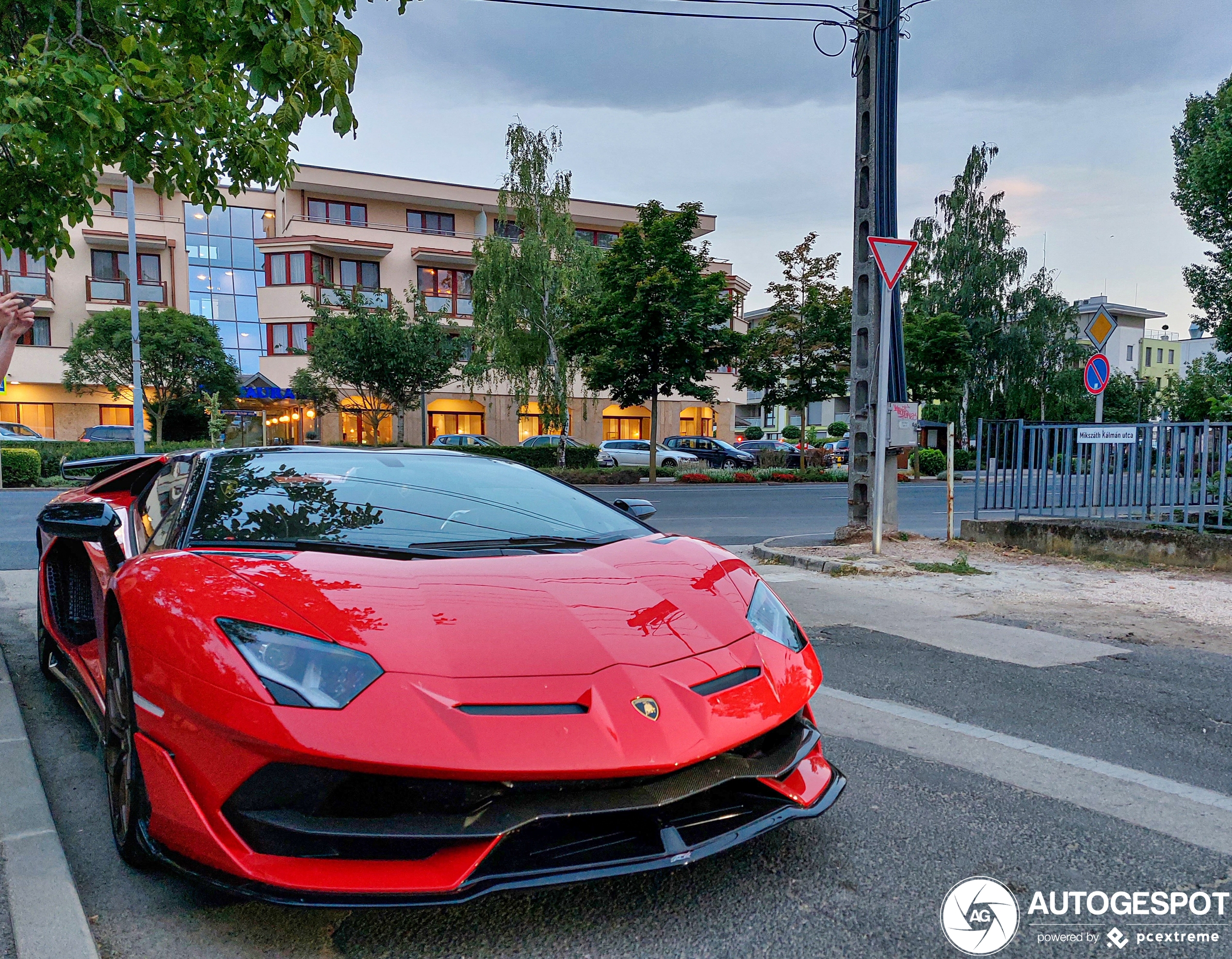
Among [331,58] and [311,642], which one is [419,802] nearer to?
[311,642]

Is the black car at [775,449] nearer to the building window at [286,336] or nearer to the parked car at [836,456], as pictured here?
the parked car at [836,456]

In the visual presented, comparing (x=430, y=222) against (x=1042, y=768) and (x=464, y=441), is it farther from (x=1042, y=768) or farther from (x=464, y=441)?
(x=1042, y=768)

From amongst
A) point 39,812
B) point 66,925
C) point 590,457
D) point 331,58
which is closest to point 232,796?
point 66,925

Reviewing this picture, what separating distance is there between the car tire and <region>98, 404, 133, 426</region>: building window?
42.9 m

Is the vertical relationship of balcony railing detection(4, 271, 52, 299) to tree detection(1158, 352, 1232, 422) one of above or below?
above

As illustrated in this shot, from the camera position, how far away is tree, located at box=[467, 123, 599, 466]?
30.1 meters

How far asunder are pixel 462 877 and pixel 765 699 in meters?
0.88

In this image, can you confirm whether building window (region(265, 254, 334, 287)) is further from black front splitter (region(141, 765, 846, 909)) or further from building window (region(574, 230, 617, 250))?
black front splitter (region(141, 765, 846, 909))

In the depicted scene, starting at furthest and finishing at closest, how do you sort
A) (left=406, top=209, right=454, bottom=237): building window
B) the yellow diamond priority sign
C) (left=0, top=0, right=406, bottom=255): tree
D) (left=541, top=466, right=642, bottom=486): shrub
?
(left=406, top=209, right=454, bottom=237): building window → (left=541, top=466, right=642, bottom=486): shrub → the yellow diamond priority sign → (left=0, top=0, right=406, bottom=255): tree

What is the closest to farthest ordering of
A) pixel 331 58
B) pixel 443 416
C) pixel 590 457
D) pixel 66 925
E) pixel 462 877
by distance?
pixel 462 877 < pixel 66 925 < pixel 331 58 < pixel 590 457 < pixel 443 416

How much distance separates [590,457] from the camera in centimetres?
3069

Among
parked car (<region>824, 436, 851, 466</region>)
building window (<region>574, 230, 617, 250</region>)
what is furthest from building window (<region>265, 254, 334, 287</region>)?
parked car (<region>824, 436, 851, 466</region>)

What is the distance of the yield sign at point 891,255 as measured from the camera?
29.0 ft

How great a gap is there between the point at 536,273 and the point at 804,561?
23.3m
